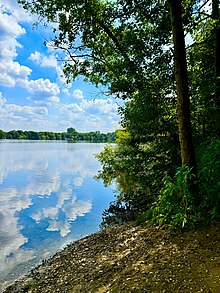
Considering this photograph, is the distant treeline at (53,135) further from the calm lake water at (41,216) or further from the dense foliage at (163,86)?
the dense foliage at (163,86)

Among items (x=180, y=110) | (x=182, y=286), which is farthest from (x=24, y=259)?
(x=180, y=110)

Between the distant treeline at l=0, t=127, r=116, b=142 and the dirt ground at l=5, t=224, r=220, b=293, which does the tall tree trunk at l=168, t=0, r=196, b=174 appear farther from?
the distant treeline at l=0, t=127, r=116, b=142

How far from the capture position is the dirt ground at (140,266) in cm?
385

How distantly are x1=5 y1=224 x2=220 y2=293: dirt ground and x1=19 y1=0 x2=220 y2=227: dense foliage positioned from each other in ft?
1.65

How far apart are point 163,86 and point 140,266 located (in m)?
5.71

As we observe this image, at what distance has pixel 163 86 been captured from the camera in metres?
8.44

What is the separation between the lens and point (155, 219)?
633 centimetres

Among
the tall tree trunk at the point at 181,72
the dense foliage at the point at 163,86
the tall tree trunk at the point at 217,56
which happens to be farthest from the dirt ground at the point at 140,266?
the tall tree trunk at the point at 217,56

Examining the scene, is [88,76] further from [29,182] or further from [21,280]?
[29,182]

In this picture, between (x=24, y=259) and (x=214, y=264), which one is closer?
(x=214, y=264)

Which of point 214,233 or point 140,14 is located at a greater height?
point 140,14

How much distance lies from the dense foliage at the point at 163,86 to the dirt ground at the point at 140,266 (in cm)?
50

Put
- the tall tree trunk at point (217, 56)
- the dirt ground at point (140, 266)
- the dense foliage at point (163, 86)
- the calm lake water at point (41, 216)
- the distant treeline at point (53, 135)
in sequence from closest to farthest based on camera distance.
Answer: the dirt ground at point (140, 266) < the dense foliage at point (163, 86) < the tall tree trunk at point (217, 56) < the calm lake water at point (41, 216) < the distant treeline at point (53, 135)

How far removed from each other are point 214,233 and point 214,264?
0.96 m
